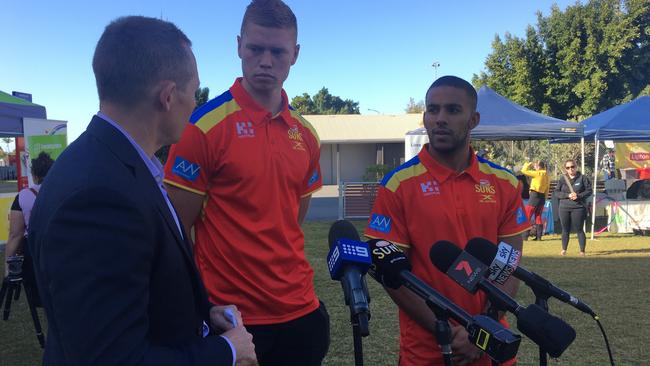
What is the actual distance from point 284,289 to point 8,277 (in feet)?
13.3

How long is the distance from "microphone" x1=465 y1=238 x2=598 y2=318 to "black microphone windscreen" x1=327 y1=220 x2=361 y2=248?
444 millimetres

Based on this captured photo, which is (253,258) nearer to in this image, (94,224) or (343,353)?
(94,224)

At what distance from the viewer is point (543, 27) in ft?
90.2

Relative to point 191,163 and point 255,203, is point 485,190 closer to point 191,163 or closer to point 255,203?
point 255,203

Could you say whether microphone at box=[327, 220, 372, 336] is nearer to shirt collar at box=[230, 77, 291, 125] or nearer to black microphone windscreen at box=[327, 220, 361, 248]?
black microphone windscreen at box=[327, 220, 361, 248]

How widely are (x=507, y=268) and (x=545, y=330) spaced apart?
0.85ft

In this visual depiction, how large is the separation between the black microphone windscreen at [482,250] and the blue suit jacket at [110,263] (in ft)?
3.11

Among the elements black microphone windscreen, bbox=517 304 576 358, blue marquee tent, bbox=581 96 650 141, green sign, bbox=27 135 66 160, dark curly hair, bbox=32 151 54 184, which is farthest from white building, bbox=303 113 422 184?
black microphone windscreen, bbox=517 304 576 358

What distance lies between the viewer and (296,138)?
2.58 meters

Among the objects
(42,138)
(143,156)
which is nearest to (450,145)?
(143,156)

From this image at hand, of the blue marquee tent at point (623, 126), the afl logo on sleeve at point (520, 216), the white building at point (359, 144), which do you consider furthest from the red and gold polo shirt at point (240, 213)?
the white building at point (359, 144)

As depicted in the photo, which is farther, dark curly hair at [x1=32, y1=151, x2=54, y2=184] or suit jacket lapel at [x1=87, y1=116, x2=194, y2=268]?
dark curly hair at [x1=32, y1=151, x2=54, y2=184]

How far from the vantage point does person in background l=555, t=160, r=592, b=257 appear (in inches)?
394

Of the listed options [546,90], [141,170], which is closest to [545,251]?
[141,170]
